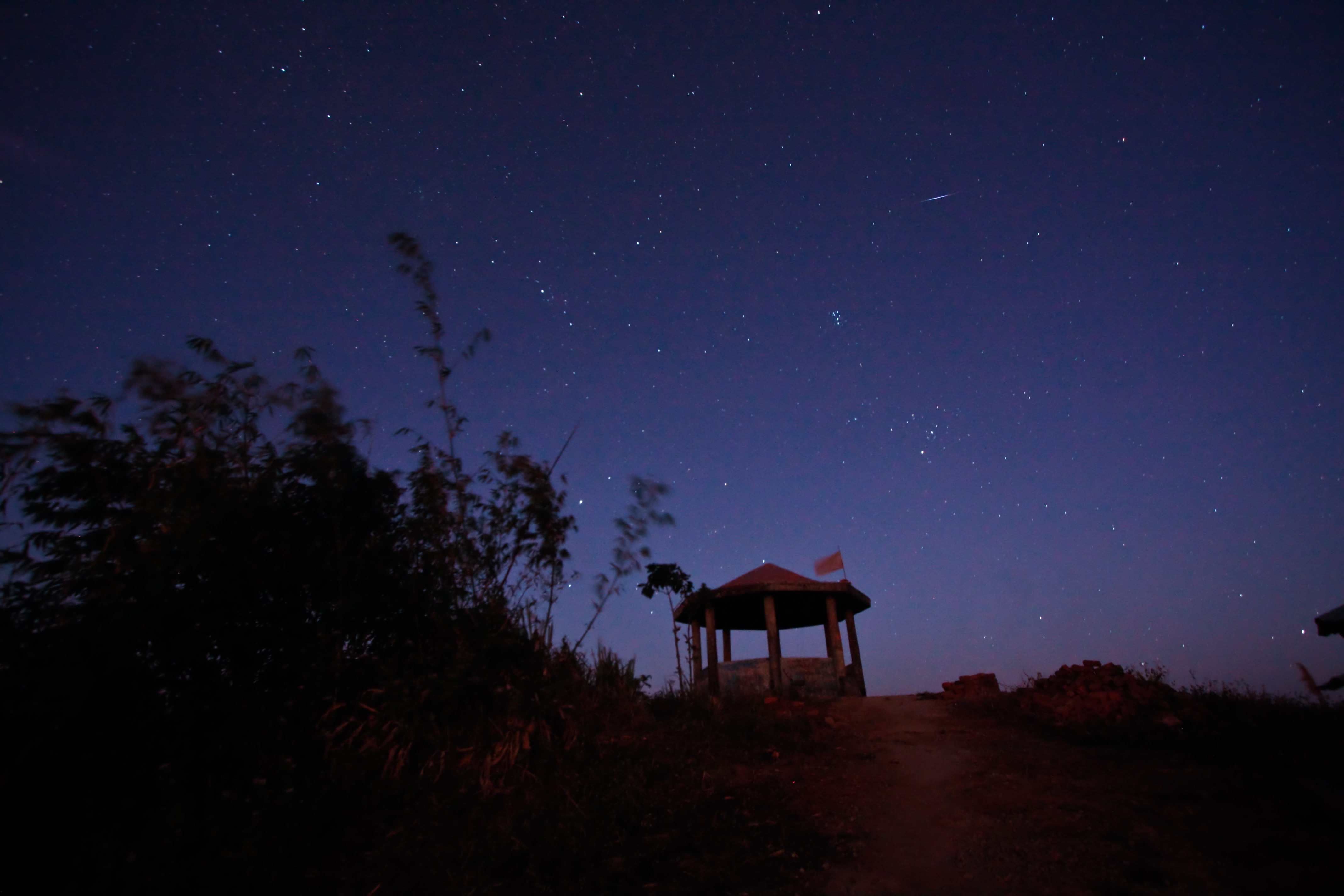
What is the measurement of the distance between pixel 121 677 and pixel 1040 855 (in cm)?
757

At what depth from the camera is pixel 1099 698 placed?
906 centimetres

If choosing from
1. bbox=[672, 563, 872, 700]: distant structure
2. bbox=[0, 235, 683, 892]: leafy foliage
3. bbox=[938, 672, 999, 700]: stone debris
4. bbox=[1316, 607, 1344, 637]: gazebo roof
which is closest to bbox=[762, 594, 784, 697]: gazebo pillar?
bbox=[672, 563, 872, 700]: distant structure

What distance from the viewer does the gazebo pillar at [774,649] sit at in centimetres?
1456

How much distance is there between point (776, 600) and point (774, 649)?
1649 millimetres

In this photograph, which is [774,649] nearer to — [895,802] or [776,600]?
[776,600]

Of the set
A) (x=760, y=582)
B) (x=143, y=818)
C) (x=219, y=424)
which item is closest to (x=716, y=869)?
(x=143, y=818)

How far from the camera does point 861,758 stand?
8.09 metres

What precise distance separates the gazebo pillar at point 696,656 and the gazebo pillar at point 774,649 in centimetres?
168

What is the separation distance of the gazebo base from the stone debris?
2.53m

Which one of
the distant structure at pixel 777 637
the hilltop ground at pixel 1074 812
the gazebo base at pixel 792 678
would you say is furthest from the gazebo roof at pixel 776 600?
the hilltop ground at pixel 1074 812

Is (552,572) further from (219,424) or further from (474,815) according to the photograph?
(219,424)

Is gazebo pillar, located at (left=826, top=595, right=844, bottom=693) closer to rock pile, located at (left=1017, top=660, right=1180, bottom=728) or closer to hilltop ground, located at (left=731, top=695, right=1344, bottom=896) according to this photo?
rock pile, located at (left=1017, top=660, right=1180, bottom=728)

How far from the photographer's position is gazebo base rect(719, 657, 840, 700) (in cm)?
1457

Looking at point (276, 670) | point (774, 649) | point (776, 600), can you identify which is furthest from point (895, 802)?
point (776, 600)
